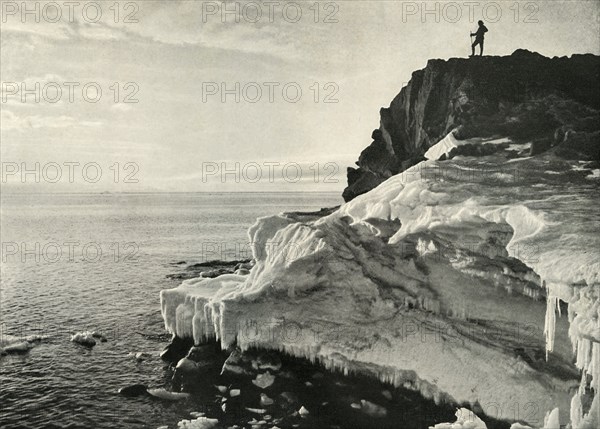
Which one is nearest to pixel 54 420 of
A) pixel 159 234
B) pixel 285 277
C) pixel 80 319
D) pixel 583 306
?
pixel 285 277

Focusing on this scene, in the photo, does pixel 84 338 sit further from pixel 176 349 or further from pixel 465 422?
pixel 465 422

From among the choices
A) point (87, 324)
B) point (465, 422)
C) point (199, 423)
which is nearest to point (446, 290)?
point (465, 422)

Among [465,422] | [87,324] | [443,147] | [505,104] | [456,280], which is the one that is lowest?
[87,324]

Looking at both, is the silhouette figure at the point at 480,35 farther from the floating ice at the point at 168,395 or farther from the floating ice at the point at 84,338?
the floating ice at the point at 84,338

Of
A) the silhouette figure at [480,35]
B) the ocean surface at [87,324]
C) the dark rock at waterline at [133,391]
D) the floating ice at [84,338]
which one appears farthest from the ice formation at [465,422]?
the floating ice at [84,338]

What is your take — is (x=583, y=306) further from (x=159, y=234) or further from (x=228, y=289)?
(x=159, y=234)

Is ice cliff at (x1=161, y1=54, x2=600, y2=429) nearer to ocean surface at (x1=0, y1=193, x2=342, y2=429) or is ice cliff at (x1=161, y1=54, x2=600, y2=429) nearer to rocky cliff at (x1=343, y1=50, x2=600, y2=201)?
rocky cliff at (x1=343, y1=50, x2=600, y2=201)

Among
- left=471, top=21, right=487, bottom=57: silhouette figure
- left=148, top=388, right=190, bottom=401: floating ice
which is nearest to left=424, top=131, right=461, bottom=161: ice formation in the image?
left=471, top=21, right=487, bottom=57: silhouette figure
